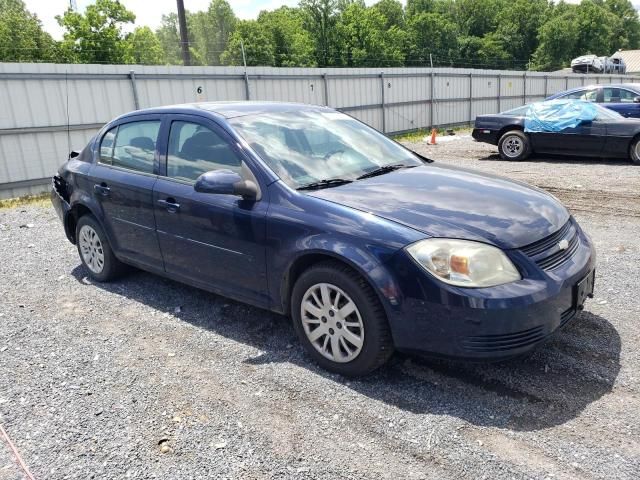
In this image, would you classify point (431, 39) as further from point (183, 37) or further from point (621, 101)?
point (621, 101)

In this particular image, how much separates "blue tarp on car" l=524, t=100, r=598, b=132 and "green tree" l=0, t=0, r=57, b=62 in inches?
1665

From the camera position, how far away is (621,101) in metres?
13.0

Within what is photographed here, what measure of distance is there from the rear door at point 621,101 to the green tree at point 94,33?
1452 inches

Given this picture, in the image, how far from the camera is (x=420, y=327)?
2961 millimetres

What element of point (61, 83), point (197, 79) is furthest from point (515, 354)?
point (197, 79)

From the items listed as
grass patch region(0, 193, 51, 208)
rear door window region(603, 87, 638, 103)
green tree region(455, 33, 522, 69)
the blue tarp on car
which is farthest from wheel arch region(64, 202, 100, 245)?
green tree region(455, 33, 522, 69)

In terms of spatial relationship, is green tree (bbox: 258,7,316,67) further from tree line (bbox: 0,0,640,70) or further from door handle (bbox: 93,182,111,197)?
door handle (bbox: 93,182,111,197)

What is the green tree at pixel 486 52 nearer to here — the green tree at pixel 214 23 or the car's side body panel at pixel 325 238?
the green tree at pixel 214 23

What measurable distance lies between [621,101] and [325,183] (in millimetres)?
12117

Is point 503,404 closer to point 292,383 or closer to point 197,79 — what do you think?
point 292,383

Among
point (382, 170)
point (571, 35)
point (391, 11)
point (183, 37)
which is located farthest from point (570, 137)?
point (571, 35)

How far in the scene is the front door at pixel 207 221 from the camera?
3645 mm

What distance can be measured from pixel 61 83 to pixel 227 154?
342 inches

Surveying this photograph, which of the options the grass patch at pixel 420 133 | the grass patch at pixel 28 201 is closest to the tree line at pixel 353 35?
the grass patch at pixel 420 133
